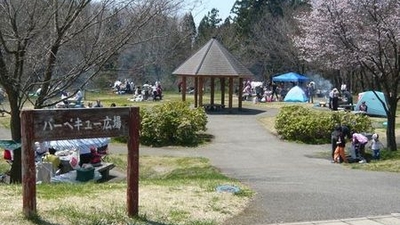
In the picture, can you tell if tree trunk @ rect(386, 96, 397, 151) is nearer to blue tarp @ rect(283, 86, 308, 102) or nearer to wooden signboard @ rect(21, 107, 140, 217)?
wooden signboard @ rect(21, 107, 140, 217)

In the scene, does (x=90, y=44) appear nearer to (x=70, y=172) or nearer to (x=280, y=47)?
(x=70, y=172)

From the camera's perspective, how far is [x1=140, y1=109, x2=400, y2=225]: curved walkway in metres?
7.90

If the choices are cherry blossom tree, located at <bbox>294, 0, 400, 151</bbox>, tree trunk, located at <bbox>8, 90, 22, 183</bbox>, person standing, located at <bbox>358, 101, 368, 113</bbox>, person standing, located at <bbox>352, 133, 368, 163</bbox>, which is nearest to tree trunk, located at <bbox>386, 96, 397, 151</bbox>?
cherry blossom tree, located at <bbox>294, 0, 400, 151</bbox>

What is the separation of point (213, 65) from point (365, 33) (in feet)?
44.7

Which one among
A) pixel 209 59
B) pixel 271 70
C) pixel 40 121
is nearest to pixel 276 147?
pixel 209 59

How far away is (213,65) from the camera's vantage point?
29.4 m

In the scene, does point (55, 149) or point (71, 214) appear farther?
point (55, 149)

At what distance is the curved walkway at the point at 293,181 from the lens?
311 inches

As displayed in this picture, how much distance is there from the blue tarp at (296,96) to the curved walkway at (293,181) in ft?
62.0

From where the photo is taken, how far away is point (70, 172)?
44.0ft

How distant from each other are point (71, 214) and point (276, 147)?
13.1m

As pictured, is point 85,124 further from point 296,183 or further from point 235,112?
point 235,112

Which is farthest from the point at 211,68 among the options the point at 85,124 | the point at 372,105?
the point at 85,124

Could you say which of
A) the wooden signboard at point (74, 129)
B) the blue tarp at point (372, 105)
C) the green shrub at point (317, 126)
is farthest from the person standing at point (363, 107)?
the wooden signboard at point (74, 129)
